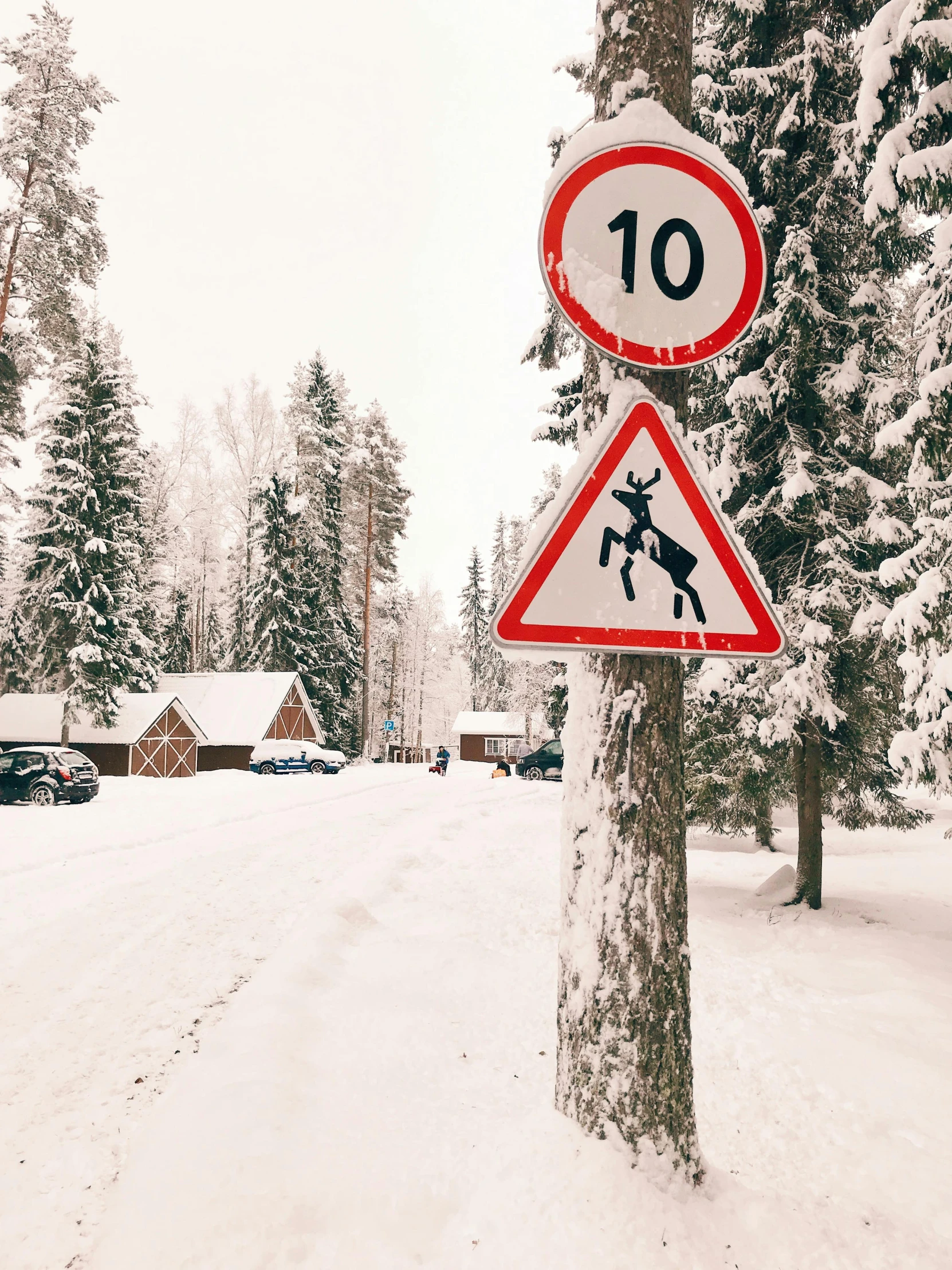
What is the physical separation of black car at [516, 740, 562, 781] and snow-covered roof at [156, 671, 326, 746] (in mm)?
12689

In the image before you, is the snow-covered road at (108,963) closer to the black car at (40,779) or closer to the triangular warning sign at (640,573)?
the triangular warning sign at (640,573)

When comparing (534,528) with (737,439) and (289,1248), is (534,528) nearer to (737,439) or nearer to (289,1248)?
(289,1248)

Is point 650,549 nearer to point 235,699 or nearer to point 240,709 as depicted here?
point 240,709

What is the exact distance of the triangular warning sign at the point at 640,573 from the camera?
2014 millimetres

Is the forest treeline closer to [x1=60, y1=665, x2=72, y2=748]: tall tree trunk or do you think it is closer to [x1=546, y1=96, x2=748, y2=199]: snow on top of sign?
[x1=60, y1=665, x2=72, y2=748]: tall tree trunk

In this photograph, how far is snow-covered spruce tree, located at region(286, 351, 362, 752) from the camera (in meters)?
39.4

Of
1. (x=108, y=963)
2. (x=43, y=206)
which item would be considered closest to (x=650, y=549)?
(x=108, y=963)

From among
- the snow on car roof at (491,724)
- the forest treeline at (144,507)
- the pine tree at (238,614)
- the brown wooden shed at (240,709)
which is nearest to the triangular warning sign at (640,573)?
the forest treeline at (144,507)

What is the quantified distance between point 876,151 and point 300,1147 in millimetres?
7494

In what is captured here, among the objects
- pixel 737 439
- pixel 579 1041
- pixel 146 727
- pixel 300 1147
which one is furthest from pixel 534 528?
pixel 146 727

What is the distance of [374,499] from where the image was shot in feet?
143

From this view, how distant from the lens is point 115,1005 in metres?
4.71

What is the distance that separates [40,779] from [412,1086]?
1862cm

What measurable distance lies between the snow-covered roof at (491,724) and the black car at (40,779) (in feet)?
120
